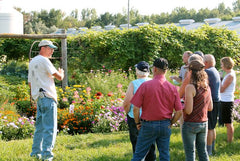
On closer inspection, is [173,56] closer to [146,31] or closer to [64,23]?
[146,31]

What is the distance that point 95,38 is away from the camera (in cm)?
1084

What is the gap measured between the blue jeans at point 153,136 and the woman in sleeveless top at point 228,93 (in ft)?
6.92

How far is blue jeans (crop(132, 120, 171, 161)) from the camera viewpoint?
→ 3482 mm

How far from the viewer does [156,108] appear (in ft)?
11.4

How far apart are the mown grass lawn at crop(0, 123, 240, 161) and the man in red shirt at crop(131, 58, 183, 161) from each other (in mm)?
1123

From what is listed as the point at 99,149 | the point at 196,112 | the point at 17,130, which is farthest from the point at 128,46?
the point at 196,112

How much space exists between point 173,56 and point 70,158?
7.83m

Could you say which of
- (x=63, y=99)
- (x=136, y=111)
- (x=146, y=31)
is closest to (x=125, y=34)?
(x=146, y=31)

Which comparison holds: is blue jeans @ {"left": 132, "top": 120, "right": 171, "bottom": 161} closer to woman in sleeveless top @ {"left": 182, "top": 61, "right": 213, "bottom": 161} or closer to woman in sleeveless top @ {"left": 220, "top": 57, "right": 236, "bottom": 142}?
woman in sleeveless top @ {"left": 182, "top": 61, "right": 213, "bottom": 161}

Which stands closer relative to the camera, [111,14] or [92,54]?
[92,54]

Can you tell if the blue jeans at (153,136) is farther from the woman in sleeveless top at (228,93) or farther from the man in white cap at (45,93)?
the woman in sleeveless top at (228,93)

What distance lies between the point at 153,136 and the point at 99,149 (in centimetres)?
177

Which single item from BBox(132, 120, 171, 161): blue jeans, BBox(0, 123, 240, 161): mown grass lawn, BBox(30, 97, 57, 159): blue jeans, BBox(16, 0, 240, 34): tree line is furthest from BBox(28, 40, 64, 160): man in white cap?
BBox(16, 0, 240, 34): tree line

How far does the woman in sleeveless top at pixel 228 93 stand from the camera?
5.20 metres
